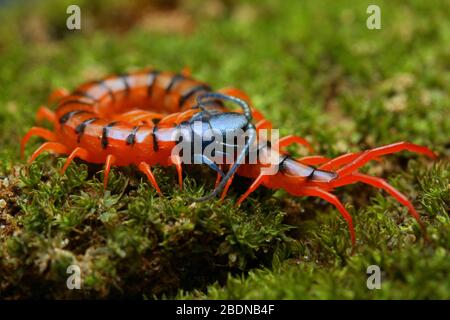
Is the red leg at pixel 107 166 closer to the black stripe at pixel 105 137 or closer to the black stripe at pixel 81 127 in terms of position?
the black stripe at pixel 105 137

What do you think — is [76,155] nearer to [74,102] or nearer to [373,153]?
[74,102]

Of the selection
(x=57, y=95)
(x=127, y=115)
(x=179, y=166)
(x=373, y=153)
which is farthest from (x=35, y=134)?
(x=373, y=153)

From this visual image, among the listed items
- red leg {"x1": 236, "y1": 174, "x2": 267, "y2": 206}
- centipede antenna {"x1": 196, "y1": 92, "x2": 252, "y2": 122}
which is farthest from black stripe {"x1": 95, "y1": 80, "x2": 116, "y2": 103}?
red leg {"x1": 236, "y1": 174, "x2": 267, "y2": 206}

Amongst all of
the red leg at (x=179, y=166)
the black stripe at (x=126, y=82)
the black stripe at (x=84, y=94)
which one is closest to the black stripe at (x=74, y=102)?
the black stripe at (x=84, y=94)

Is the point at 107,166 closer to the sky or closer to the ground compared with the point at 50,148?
closer to the ground

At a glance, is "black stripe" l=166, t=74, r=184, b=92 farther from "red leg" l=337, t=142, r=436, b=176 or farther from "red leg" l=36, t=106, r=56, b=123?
"red leg" l=337, t=142, r=436, b=176

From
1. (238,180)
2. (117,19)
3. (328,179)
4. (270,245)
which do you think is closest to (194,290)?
(270,245)

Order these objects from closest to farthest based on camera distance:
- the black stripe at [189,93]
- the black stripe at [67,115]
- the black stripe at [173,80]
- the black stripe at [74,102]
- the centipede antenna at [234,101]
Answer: the centipede antenna at [234,101] → the black stripe at [67,115] → the black stripe at [74,102] → the black stripe at [189,93] → the black stripe at [173,80]

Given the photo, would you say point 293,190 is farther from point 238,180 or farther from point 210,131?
point 210,131
